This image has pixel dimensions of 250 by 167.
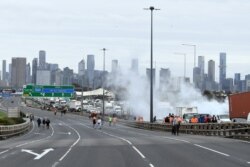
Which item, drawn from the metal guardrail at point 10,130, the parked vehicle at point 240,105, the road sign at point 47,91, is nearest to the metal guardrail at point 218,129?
the parked vehicle at point 240,105

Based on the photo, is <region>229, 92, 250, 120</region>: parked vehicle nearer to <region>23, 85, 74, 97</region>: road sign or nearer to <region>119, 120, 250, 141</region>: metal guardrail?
<region>119, 120, 250, 141</region>: metal guardrail

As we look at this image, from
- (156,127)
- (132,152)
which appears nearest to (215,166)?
(132,152)

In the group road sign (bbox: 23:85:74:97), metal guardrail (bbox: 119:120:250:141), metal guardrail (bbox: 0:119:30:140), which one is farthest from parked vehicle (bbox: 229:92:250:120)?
road sign (bbox: 23:85:74:97)

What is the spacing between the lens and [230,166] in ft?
64.9

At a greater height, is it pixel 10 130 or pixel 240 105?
pixel 240 105

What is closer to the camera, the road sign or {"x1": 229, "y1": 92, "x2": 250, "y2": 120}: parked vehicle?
{"x1": 229, "y1": 92, "x2": 250, "y2": 120}: parked vehicle

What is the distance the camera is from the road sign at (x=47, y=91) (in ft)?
317

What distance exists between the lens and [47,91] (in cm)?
9650

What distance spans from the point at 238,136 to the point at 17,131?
25474mm

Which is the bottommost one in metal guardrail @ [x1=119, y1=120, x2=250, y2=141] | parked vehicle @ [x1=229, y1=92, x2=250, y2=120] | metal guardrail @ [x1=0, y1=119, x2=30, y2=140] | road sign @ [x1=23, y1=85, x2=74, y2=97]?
metal guardrail @ [x1=0, y1=119, x2=30, y2=140]

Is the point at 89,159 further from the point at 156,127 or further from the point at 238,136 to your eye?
the point at 156,127

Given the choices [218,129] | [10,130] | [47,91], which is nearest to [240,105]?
[218,129]

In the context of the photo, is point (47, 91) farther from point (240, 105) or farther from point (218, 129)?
point (218, 129)

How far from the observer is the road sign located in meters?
96.5
